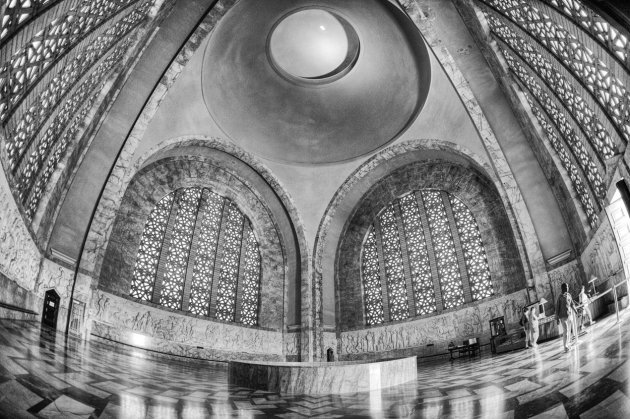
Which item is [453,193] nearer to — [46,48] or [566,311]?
[566,311]

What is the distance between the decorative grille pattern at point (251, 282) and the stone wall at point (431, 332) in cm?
321

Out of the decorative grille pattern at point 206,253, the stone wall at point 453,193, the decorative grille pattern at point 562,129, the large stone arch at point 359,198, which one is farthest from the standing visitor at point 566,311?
the decorative grille pattern at point 206,253

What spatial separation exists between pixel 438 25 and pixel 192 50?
20.7 ft

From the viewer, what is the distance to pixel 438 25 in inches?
401

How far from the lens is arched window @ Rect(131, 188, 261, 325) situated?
40.8 ft

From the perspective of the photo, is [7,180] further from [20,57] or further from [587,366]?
[587,366]

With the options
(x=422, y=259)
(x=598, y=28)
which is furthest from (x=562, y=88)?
(x=422, y=259)

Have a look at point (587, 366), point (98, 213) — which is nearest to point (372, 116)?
point (98, 213)

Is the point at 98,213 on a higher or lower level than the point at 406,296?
higher

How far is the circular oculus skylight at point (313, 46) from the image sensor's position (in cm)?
1280

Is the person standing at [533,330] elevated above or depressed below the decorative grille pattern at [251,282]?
below

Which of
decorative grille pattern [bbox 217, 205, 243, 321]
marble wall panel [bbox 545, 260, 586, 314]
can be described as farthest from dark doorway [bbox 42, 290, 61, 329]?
marble wall panel [bbox 545, 260, 586, 314]

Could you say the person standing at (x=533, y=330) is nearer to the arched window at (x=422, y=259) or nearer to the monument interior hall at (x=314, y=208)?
the monument interior hall at (x=314, y=208)

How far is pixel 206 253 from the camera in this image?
13.8 metres
